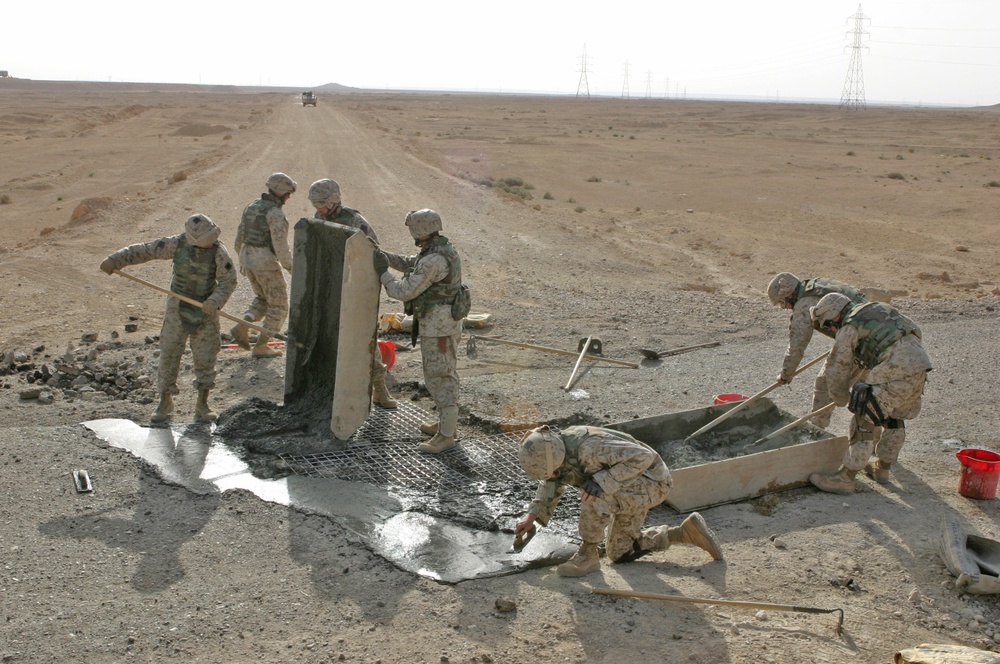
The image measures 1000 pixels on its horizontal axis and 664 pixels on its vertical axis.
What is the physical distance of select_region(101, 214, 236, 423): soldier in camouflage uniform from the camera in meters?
7.13

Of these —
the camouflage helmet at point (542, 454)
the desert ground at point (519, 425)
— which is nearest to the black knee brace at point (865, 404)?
A: the desert ground at point (519, 425)

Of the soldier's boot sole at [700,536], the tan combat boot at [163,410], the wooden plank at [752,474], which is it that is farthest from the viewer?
the tan combat boot at [163,410]

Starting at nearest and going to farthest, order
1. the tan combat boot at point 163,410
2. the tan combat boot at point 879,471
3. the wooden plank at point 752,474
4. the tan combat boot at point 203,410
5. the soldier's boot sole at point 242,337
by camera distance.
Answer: the wooden plank at point 752,474, the tan combat boot at point 879,471, the tan combat boot at point 163,410, the tan combat boot at point 203,410, the soldier's boot sole at point 242,337

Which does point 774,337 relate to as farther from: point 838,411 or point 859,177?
point 859,177

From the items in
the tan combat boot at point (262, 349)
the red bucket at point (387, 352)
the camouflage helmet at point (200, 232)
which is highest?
the camouflage helmet at point (200, 232)

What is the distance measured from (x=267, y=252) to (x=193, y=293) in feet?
5.40

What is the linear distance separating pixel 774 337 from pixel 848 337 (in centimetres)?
428

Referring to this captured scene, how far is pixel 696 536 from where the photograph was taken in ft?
17.6

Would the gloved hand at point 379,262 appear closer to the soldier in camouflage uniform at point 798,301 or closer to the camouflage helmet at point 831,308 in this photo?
the soldier in camouflage uniform at point 798,301

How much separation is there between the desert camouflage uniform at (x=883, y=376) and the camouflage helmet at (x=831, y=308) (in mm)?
81

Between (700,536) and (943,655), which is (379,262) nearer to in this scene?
(700,536)

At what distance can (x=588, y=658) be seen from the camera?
4.45m

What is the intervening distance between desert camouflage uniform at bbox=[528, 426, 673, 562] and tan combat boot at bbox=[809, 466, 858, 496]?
1.97 m

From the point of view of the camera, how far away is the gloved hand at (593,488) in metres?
5.01
